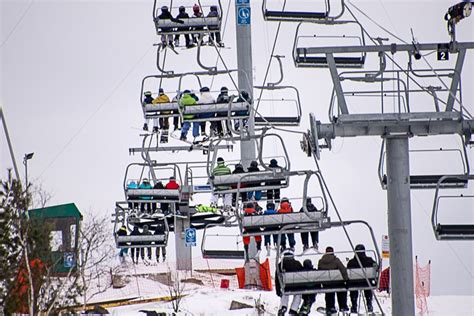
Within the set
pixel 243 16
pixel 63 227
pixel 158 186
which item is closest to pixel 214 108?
pixel 158 186

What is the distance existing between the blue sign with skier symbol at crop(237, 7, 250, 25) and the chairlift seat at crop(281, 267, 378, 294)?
34.4 ft

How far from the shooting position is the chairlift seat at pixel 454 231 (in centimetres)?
1775

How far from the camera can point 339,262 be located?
19453 millimetres

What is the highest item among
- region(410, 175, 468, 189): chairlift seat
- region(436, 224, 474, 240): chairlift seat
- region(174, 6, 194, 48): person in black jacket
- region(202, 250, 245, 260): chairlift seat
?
region(174, 6, 194, 48): person in black jacket

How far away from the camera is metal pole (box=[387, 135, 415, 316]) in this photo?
1861cm

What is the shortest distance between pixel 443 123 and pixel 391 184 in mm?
1283

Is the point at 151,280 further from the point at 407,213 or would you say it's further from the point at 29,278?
the point at 407,213

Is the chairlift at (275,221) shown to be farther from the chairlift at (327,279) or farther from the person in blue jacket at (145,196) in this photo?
the person in blue jacket at (145,196)

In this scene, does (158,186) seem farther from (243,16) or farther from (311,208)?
(311,208)

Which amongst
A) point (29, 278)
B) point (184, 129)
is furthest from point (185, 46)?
point (29, 278)

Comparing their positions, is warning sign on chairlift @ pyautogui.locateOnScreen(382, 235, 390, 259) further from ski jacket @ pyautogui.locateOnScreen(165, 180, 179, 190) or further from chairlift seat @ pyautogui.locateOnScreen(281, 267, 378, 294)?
chairlift seat @ pyautogui.locateOnScreen(281, 267, 378, 294)

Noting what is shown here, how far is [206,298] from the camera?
32.8 m

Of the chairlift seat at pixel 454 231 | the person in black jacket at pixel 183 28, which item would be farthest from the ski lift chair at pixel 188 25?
the chairlift seat at pixel 454 231

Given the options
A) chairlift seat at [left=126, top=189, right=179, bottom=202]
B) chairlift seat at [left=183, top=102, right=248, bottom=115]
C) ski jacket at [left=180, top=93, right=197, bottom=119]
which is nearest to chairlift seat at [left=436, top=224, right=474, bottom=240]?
chairlift seat at [left=183, top=102, right=248, bottom=115]
